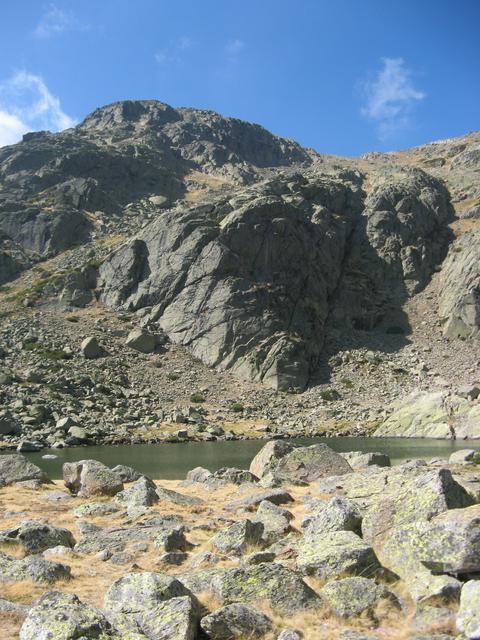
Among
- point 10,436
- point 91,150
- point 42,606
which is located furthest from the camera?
point 91,150

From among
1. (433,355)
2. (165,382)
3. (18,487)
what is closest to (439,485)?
(18,487)

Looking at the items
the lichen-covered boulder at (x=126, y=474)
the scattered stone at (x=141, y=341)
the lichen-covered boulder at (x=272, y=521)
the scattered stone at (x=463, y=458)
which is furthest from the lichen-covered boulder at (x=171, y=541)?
the scattered stone at (x=141, y=341)

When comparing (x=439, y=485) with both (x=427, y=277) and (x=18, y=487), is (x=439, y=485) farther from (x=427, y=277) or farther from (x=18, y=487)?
(x=427, y=277)

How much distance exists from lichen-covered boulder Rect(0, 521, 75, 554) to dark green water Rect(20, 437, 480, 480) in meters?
23.3

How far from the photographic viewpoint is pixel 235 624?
934 cm

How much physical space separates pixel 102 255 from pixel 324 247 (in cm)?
5630

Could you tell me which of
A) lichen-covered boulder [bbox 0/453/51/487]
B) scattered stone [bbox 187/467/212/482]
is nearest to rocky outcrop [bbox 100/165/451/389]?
scattered stone [bbox 187/467/212/482]

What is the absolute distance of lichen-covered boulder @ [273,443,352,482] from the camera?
27188 millimetres

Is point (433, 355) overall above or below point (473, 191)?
below

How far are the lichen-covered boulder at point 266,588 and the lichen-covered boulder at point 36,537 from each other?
23.1 feet

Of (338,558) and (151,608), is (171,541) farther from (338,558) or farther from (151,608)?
(338,558)

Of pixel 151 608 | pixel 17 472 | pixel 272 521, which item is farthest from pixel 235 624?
pixel 17 472

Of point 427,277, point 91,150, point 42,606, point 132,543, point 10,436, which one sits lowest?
point 10,436

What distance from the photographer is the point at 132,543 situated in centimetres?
1593
